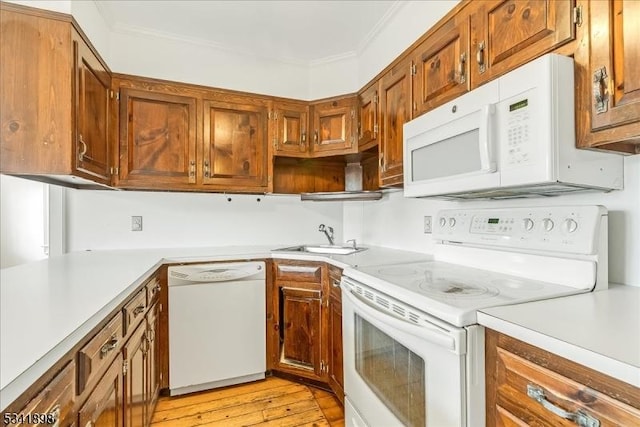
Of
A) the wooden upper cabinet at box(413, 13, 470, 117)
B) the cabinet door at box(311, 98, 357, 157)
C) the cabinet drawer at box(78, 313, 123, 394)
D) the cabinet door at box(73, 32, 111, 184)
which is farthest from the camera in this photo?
the cabinet door at box(311, 98, 357, 157)

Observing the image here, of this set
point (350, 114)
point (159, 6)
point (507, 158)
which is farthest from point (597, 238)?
point (159, 6)

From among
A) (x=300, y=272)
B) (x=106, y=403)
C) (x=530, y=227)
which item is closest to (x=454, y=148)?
(x=530, y=227)

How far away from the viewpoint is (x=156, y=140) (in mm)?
2197

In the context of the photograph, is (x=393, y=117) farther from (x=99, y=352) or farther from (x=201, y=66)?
(x=99, y=352)

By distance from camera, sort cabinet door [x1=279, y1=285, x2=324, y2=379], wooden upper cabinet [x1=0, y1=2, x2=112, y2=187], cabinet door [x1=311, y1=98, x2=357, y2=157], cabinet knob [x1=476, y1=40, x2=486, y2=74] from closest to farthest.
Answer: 1. cabinet knob [x1=476, y1=40, x2=486, y2=74]
2. wooden upper cabinet [x1=0, y1=2, x2=112, y2=187]
3. cabinet door [x1=279, y1=285, x2=324, y2=379]
4. cabinet door [x1=311, y1=98, x2=357, y2=157]

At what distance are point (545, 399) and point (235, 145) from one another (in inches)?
88.4

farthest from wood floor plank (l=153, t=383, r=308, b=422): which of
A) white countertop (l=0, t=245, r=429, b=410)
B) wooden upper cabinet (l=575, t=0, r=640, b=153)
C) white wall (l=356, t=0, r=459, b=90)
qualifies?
white wall (l=356, t=0, r=459, b=90)

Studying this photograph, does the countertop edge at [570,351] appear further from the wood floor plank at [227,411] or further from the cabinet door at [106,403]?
the wood floor plank at [227,411]

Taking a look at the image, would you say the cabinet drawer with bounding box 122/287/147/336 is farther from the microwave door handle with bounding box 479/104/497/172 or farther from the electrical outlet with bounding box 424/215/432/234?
the electrical outlet with bounding box 424/215/432/234

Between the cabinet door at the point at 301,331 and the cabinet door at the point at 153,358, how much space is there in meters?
0.78

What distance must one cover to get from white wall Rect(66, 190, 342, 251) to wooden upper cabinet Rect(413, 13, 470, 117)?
1460 mm

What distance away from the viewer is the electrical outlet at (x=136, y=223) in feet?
7.86

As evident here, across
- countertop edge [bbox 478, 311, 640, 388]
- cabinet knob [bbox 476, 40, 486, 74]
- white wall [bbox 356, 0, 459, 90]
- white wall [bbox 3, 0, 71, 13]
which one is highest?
white wall [bbox 356, 0, 459, 90]

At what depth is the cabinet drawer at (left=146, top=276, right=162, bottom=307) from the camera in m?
1.67
